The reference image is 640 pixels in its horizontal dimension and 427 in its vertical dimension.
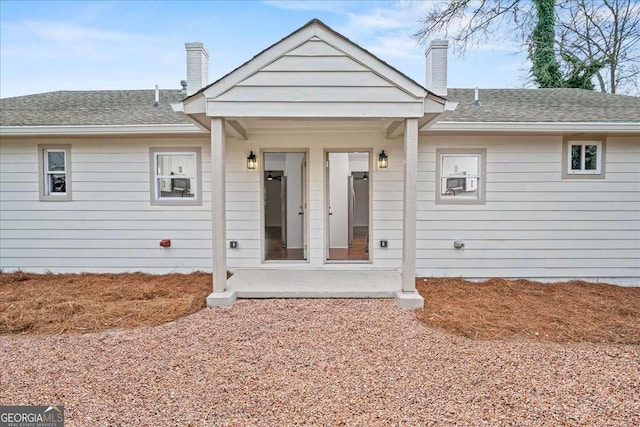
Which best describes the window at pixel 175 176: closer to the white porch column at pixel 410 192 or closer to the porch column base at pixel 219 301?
the porch column base at pixel 219 301

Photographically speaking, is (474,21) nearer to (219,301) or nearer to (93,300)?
(219,301)

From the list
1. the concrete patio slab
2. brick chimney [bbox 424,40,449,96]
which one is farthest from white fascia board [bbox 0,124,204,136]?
brick chimney [bbox 424,40,449,96]

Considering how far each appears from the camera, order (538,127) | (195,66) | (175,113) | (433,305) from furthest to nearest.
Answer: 1. (175,113)
2. (538,127)
3. (195,66)
4. (433,305)

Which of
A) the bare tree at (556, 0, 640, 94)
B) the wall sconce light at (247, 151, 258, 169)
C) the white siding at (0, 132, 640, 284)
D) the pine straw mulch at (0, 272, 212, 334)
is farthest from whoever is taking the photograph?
the bare tree at (556, 0, 640, 94)

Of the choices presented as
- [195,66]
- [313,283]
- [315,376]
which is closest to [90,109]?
[195,66]

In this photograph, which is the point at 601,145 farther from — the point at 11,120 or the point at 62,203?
the point at 11,120

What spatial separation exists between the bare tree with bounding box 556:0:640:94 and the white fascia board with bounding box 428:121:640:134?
27.0 ft

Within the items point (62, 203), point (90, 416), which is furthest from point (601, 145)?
point (62, 203)

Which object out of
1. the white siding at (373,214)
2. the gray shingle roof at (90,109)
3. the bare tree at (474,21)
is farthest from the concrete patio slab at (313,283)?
the bare tree at (474,21)

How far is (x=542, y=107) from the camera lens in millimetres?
6457

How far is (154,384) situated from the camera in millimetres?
2668

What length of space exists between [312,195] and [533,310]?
379cm

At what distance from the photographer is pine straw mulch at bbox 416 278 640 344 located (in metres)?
3.68

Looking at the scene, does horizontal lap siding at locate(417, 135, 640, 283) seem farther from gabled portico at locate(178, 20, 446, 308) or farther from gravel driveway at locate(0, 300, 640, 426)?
gravel driveway at locate(0, 300, 640, 426)
